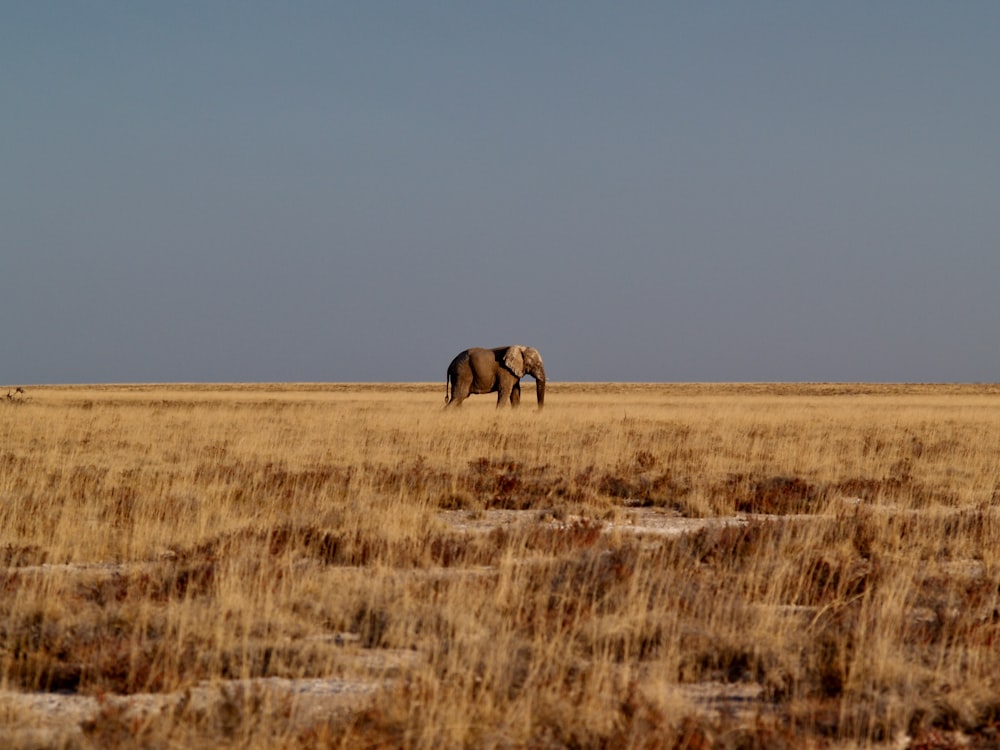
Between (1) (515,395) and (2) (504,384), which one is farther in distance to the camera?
(1) (515,395)

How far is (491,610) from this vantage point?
7055mm

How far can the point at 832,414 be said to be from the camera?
34688 mm

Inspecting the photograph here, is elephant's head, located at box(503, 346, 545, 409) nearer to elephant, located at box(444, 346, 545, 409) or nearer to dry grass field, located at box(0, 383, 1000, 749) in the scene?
elephant, located at box(444, 346, 545, 409)

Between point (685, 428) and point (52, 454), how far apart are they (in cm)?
1424

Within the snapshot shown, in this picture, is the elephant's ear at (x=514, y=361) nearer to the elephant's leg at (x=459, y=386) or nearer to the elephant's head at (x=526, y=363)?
the elephant's head at (x=526, y=363)

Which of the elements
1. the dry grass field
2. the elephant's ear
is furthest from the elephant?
the dry grass field

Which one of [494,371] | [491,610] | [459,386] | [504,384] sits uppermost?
[494,371]

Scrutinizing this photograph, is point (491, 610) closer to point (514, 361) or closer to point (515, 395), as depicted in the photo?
point (514, 361)

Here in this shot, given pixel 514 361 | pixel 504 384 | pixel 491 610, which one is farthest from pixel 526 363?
pixel 491 610

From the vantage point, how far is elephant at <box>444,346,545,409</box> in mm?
36438

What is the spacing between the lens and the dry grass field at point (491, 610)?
5.15m

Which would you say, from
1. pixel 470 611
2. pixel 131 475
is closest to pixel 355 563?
pixel 470 611

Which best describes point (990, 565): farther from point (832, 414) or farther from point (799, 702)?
point (832, 414)

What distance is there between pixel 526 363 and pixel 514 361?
1.51 feet
